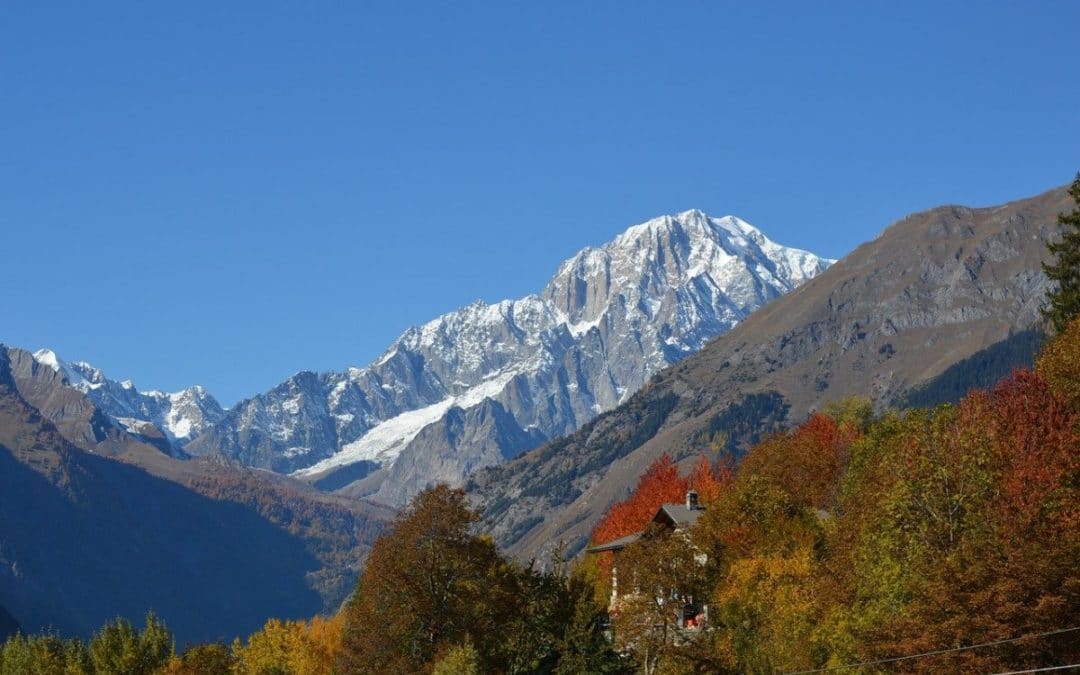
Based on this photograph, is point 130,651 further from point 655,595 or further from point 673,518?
point 655,595

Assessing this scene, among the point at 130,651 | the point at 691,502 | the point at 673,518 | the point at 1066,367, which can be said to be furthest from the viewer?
the point at 691,502

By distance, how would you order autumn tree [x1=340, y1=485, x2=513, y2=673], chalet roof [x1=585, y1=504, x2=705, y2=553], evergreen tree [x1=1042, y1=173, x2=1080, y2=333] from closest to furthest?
1. autumn tree [x1=340, y1=485, x2=513, y2=673]
2. evergreen tree [x1=1042, y1=173, x2=1080, y2=333]
3. chalet roof [x1=585, y1=504, x2=705, y2=553]

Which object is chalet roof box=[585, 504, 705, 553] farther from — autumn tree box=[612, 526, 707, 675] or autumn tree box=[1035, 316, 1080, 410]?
autumn tree box=[1035, 316, 1080, 410]

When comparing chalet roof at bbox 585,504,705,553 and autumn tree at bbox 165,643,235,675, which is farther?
autumn tree at bbox 165,643,235,675

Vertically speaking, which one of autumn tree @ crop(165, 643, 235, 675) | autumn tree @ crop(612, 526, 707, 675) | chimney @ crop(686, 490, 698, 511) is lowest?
autumn tree @ crop(612, 526, 707, 675)

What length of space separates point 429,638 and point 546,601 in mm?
8618

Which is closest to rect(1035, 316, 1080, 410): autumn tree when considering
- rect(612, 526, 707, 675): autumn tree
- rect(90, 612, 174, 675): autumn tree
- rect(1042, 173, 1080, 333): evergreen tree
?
rect(1042, 173, 1080, 333): evergreen tree

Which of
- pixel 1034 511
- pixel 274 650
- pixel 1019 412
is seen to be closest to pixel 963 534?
pixel 1034 511

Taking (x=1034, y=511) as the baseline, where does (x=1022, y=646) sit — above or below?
below

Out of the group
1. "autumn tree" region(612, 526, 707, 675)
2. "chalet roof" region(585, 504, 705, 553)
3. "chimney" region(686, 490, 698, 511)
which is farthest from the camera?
"chimney" region(686, 490, 698, 511)

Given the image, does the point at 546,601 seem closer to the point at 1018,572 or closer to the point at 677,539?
the point at 677,539

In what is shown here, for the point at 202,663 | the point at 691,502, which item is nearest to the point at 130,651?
the point at 202,663

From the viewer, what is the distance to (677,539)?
311ft

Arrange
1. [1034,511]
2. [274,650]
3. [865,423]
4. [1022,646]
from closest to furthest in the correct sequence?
[1022,646], [1034,511], [274,650], [865,423]
